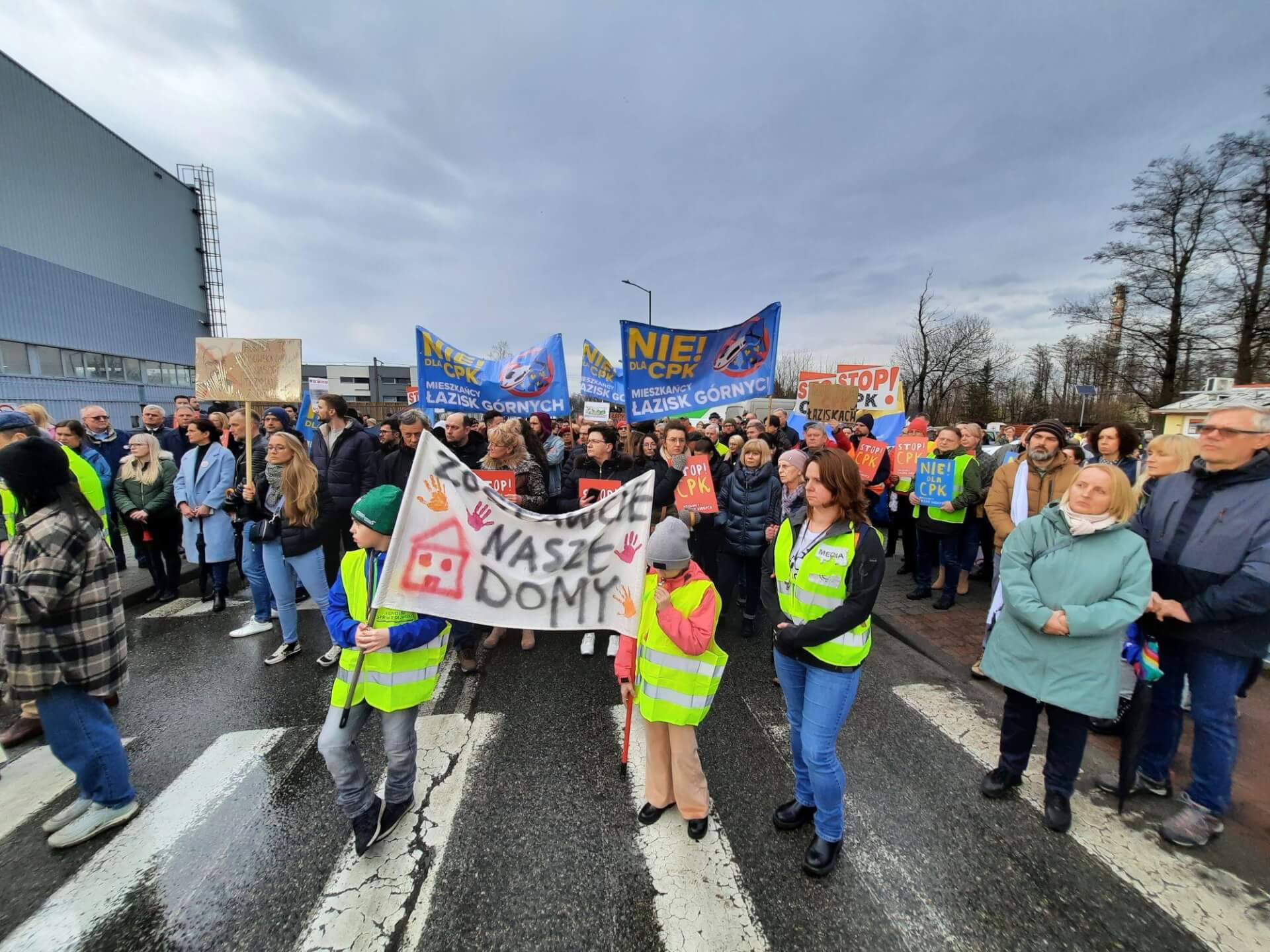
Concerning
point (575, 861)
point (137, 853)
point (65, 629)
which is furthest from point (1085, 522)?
point (65, 629)

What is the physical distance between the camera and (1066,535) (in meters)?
2.70

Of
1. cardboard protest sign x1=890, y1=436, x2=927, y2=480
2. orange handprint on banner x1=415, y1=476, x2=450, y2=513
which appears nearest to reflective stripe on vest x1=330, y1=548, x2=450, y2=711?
orange handprint on banner x1=415, y1=476, x2=450, y2=513

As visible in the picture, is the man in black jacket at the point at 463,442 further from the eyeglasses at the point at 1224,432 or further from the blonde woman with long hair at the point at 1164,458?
the blonde woman with long hair at the point at 1164,458

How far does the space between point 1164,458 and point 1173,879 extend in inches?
103

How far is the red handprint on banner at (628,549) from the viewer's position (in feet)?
9.40

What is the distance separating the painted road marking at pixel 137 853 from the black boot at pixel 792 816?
2.98 metres

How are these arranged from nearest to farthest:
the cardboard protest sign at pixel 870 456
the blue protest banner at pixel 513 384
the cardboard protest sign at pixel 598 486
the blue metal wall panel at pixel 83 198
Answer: the cardboard protest sign at pixel 598 486 → the cardboard protest sign at pixel 870 456 → the blue protest banner at pixel 513 384 → the blue metal wall panel at pixel 83 198

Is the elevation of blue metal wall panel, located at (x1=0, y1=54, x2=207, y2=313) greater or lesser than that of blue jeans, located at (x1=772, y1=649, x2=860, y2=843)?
greater

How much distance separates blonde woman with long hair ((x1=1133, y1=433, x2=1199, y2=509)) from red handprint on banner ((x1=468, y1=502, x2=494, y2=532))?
4.08 m

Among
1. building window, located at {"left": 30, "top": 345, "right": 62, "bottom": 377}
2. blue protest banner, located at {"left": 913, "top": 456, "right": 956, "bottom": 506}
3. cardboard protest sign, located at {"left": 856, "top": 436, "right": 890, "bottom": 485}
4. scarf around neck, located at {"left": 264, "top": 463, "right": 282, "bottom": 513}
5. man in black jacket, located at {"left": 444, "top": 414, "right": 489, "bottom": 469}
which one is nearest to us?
scarf around neck, located at {"left": 264, "top": 463, "right": 282, "bottom": 513}

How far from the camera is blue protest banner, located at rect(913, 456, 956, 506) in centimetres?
599

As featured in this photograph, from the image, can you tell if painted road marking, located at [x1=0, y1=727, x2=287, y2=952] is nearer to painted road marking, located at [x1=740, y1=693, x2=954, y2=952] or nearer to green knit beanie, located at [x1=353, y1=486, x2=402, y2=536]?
green knit beanie, located at [x1=353, y1=486, x2=402, y2=536]

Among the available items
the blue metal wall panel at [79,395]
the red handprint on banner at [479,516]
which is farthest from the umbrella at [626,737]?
the blue metal wall panel at [79,395]

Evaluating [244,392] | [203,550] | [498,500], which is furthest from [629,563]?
[203,550]
